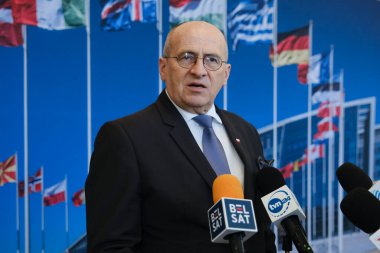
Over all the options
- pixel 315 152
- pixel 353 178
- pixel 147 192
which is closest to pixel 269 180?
pixel 353 178

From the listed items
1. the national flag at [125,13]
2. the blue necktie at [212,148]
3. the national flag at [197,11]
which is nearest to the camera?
the blue necktie at [212,148]

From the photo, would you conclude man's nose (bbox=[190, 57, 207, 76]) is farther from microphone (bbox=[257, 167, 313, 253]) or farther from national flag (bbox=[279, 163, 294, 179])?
national flag (bbox=[279, 163, 294, 179])

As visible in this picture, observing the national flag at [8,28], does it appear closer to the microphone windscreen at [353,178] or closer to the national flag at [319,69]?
the microphone windscreen at [353,178]

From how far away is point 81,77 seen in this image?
2994mm

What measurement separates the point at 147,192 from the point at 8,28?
1768mm

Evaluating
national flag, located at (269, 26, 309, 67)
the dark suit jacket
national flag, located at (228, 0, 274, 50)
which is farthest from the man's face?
national flag, located at (269, 26, 309, 67)

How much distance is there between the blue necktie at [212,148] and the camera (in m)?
1.50

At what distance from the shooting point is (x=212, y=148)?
153 cm

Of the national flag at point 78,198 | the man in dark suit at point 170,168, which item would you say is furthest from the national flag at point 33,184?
the man in dark suit at point 170,168

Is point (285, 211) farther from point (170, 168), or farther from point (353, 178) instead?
point (170, 168)

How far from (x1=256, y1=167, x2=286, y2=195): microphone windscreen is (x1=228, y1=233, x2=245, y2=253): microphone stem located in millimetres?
386

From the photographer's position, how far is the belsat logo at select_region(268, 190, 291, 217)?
1270mm

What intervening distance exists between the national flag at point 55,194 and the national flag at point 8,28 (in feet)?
2.73

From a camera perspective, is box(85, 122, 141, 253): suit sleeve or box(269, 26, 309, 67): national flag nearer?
box(85, 122, 141, 253): suit sleeve
